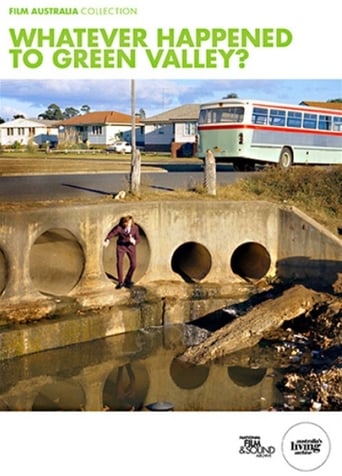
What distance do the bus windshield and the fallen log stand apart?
19.0 ft

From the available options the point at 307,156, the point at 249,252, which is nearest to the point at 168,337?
the point at 249,252

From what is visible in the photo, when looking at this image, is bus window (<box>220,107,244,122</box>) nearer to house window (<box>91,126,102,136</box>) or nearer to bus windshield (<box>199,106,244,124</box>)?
bus windshield (<box>199,106,244,124</box>)

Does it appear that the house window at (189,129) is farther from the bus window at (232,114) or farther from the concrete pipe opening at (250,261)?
the concrete pipe opening at (250,261)

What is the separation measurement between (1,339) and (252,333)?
3.30 m

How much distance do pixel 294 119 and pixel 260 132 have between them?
3.41ft

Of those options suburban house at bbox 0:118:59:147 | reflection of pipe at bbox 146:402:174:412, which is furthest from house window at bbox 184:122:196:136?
reflection of pipe at bbox 146:402:174:412

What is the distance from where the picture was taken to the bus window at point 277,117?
15.8 metres

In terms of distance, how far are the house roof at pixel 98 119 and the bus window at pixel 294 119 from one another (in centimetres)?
366

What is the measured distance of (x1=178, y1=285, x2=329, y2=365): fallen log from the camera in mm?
9367

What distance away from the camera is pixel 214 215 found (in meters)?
11.8

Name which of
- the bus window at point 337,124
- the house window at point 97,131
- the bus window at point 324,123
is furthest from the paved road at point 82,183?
the bus window at point 337,124

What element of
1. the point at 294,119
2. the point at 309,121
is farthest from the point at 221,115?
the point at 309,121

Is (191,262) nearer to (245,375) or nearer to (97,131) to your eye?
(97,131)

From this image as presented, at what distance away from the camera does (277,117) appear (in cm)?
1586
